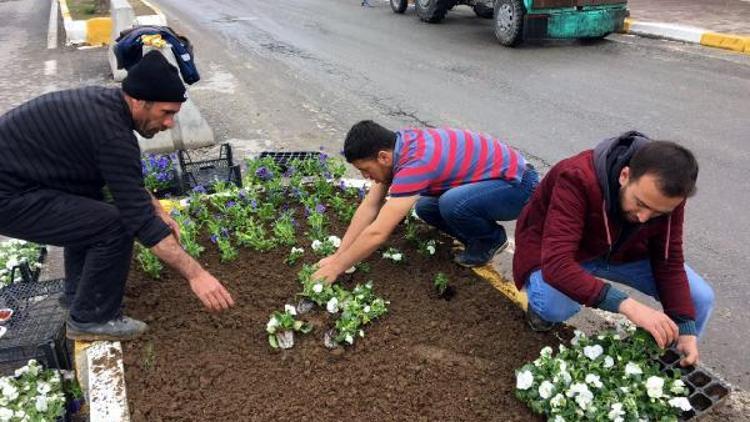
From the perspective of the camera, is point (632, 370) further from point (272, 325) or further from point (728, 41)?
point (728, 41)

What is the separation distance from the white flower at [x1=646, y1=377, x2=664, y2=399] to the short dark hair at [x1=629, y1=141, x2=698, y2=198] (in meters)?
0.68

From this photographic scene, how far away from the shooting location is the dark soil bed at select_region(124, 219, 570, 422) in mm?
2578

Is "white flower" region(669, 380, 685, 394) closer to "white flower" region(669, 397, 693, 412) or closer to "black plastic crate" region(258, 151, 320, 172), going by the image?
"white flower" region(669, 397, 693, 412)

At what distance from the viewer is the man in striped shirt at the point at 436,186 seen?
3.00m

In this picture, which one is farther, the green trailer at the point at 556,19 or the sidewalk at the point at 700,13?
the sidewalk at the point at 700,13

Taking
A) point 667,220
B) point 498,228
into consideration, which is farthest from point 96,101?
point 667,220

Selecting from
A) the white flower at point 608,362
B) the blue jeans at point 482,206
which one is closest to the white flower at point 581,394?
the white flower at point 608,362

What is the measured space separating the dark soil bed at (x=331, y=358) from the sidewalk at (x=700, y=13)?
8.88 metres

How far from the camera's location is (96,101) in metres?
2.70

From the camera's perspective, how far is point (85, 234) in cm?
281

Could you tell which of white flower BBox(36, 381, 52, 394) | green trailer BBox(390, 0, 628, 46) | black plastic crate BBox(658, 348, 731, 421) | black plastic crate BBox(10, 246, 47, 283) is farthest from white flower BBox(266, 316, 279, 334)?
green trailer BBox(390, 0, 628, 46)

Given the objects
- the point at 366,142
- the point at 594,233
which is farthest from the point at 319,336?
the point at 594,233

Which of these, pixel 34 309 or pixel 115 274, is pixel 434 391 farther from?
pixel 34 309

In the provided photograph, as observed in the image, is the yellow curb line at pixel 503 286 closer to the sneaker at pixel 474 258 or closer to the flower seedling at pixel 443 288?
the sneaker at pixel 474 258
